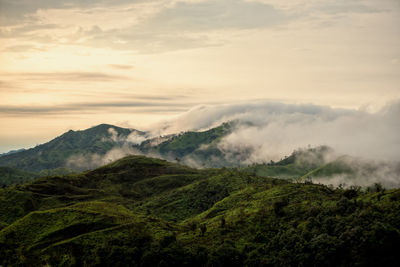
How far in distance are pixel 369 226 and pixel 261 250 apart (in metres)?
51.5

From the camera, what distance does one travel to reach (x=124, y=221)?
190375 millimetres

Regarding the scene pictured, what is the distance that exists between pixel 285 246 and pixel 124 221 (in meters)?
95.4

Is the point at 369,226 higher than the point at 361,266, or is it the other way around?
the point at 369,226

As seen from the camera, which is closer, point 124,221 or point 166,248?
point 166,248

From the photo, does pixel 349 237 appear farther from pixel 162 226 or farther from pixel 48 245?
pixel 48 245

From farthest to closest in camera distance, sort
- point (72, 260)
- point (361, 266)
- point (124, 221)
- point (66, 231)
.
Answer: point (124, 221) < point (66, 231) < point (72, 260) < point (361, 266)

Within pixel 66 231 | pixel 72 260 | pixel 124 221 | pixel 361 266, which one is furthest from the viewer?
pixel 124 221

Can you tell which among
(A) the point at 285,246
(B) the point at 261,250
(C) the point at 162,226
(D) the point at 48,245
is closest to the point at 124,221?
(C) the point at 162,226

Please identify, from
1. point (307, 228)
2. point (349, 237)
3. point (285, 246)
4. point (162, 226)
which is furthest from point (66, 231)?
point (349, 237)

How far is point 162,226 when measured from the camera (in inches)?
7697

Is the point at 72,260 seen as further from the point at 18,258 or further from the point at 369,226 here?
the point at 369,226

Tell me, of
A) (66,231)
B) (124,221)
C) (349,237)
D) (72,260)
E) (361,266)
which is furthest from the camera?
(124,221)

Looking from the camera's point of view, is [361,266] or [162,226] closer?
[361,266]

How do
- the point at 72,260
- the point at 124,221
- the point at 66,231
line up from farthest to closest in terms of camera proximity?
the point at 124,221 < the point at 66,231 < the point at 72,260
